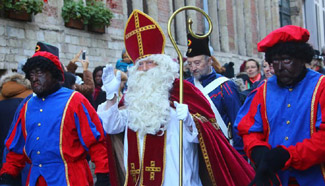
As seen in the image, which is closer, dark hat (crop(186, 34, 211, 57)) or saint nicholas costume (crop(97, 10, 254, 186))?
saint nicholas costume (crop(97, 10, 254, 186))

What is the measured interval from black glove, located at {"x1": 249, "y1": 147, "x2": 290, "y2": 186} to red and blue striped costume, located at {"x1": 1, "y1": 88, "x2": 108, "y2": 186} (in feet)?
4.72

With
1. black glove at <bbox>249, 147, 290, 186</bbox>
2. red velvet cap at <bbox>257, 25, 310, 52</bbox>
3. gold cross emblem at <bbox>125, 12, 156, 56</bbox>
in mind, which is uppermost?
gold cross emblem at <bbox>125, 12, 156, 56</bbox>

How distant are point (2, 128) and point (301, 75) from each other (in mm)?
3590

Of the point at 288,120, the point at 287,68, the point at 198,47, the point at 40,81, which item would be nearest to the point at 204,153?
the point at 288,120

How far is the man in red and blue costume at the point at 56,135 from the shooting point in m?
4.47

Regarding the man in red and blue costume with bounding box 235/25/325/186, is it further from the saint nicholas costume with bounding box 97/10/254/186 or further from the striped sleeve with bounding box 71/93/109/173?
the striped sleeve with bounding box 71/93/109/173

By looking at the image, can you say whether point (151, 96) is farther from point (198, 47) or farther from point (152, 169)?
point (198, 47)

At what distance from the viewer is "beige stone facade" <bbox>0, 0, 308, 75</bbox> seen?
10.0 m

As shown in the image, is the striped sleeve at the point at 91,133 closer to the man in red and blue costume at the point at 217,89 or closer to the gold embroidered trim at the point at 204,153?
the gold embroidered trim at the point at 204,153

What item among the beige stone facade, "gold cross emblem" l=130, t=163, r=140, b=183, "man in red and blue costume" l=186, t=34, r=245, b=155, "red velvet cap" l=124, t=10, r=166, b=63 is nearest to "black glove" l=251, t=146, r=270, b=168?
"gold cross emblem" l=130, t=163, r=140, b=183

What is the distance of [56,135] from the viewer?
4496 mm

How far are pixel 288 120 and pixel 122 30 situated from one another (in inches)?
408

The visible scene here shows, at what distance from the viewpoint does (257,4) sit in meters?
25.4

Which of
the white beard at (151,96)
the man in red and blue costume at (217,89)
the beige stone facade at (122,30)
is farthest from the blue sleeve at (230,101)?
the beige stone facade at (122,30)
